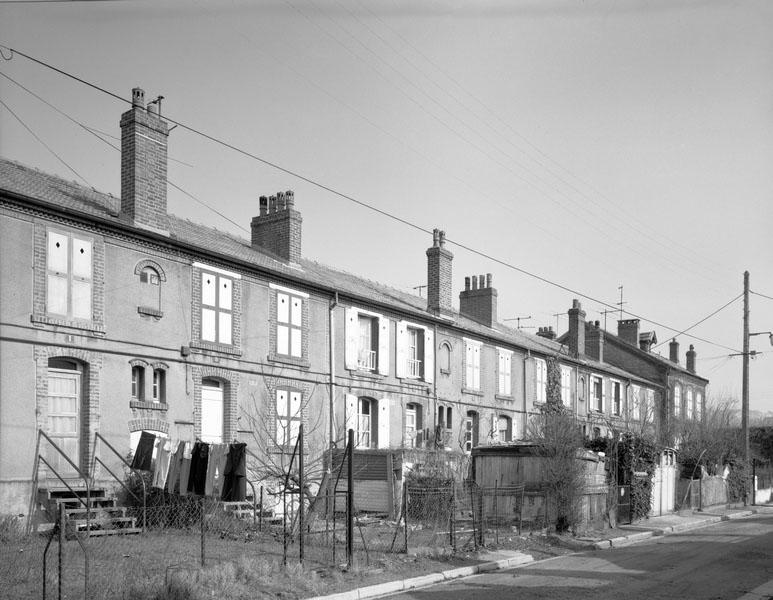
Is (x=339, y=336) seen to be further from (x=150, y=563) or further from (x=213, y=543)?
(x=150, y=563)

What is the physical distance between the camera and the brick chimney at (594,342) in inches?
2122

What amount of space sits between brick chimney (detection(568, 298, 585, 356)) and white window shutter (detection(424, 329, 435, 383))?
17.5 m

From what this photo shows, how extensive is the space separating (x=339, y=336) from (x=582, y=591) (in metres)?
15.0

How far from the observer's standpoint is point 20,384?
1803 cm

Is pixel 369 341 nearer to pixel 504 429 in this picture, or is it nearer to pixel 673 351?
pixel 504 429

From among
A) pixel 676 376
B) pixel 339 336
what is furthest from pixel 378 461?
pixel 676 376

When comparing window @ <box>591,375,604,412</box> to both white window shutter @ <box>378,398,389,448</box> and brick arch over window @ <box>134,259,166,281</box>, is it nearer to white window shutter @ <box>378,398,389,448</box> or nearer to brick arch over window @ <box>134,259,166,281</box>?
white window shutter @ <box>378,398,389,448</box>

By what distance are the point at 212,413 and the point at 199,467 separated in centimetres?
604

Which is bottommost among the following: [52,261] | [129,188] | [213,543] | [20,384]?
[213,543]

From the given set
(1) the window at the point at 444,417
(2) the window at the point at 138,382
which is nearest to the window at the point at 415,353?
(1) the window at the point at 444,417

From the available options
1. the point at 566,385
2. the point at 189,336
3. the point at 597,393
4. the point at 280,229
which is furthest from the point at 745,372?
the point at 189,336

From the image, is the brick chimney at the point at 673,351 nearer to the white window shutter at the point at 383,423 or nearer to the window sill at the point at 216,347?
the white window shutter at the point at 383,423

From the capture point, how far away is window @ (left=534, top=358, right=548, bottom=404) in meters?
40.8

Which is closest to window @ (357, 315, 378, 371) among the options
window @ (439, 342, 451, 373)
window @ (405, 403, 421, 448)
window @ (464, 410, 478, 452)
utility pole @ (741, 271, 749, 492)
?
window @ (405, 403, 421, 448)
